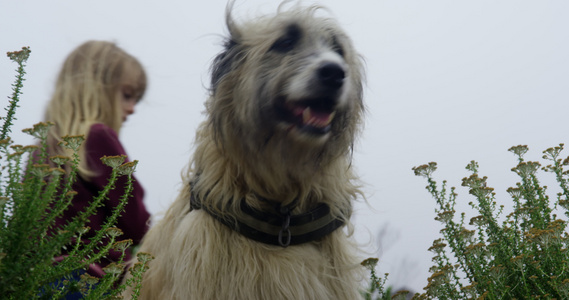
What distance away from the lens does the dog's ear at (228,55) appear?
2.75m

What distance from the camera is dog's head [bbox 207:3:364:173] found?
251cm

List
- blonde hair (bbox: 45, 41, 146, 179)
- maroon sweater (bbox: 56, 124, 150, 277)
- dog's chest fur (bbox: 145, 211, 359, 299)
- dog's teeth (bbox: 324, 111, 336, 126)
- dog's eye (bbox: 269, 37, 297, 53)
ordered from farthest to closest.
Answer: blonde hair (bbox: 45, 41, 146, 179)
maroon sweater (bbox: 56, 124, 150, 277)
dog's eye (bbox: 269, 37, 297, 53)
dog's teeth (bbox: 324, 111, 336, 126)
dog's chest fur (bbox: 145, 211, 359, 299)

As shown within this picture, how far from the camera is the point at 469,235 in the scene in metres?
2.71

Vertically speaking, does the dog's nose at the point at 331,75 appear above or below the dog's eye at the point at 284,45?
below

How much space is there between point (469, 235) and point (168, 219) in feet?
4.78

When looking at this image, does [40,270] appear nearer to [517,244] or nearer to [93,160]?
[93,160]

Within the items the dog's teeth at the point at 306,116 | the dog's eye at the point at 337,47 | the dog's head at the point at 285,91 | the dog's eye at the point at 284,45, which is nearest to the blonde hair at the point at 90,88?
the dog's head at the point at 285,91

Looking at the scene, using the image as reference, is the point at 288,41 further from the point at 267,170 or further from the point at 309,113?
the point at 267,170

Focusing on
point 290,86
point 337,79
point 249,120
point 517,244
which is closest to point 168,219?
point 249,120

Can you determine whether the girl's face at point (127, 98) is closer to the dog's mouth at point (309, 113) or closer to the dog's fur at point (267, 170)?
the dog's fur at point (267, 170)

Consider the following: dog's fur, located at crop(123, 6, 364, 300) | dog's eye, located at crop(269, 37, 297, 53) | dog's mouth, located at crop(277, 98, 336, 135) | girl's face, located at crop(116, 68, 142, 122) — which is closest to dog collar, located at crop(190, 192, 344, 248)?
dog's fur, located at crop(123, 6, 364, 300)

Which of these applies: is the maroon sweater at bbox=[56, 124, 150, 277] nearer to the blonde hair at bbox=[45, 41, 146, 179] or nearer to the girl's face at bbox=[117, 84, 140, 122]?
the blonde hair at bbox=[45, 41, 146, 179]

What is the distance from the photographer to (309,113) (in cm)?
255

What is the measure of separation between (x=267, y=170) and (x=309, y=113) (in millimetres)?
318
